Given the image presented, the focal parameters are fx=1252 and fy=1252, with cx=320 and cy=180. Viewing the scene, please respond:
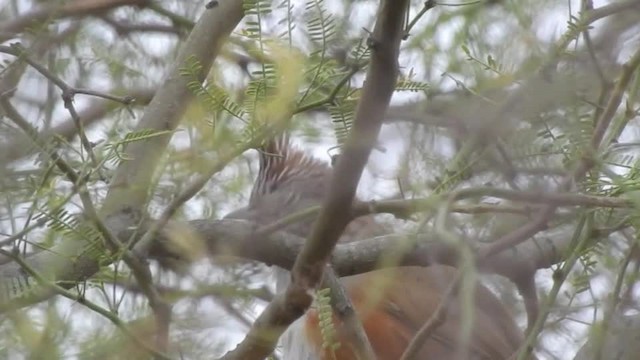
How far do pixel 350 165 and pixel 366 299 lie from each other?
166 centimetres

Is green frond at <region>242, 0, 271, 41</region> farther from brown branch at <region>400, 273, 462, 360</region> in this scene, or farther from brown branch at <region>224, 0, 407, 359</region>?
brown branch at <region>400, 273, 462, 360</region>

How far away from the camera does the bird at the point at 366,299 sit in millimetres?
4449

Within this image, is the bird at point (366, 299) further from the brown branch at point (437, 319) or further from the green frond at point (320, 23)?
the green frond at point (320, 23)

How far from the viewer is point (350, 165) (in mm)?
2631

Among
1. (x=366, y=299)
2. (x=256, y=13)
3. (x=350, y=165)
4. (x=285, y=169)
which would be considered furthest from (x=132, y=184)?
(x=350, y=165)

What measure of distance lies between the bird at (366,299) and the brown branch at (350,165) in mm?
1107

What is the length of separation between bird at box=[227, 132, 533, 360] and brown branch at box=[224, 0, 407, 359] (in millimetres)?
1107

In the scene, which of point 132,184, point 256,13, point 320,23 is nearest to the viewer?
point 320,23

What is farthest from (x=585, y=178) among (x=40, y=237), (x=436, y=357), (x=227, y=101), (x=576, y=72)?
(x=40, y=237)

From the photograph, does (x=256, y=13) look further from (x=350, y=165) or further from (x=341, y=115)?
(x=350, y=165)

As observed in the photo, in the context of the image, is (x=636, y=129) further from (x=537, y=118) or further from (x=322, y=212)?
(x=322, y=212)

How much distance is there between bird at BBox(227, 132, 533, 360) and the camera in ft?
14.6

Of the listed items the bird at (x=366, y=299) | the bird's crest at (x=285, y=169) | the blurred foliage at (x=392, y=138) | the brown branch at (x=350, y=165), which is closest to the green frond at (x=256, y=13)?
the blurred foliage at (x=392, y=138)

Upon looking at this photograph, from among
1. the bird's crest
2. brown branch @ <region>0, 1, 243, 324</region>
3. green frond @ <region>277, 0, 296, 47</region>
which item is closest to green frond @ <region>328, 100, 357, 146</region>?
green frond @ <region>277, 0, 296, 47</region>
